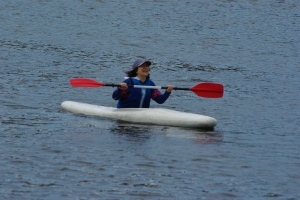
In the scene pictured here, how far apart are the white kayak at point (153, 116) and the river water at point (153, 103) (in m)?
0.15

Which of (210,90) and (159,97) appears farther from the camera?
(210,90)

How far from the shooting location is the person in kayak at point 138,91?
49.2ft

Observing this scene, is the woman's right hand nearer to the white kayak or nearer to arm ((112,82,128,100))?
arm ((112,82,128,100))

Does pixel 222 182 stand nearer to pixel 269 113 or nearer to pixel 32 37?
pixel 269 113

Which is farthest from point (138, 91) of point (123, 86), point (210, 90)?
point (210, 90)

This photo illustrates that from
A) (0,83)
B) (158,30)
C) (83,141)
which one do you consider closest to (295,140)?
(83,141)

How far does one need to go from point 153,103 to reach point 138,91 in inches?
105

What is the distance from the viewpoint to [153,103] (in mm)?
17812

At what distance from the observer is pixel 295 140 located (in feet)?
46.5

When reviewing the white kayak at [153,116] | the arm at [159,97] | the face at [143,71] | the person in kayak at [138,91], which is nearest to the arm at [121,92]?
the person in kayak at [138,91]

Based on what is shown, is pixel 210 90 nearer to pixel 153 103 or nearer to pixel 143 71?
pixel 143 71

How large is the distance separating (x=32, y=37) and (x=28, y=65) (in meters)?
5.35

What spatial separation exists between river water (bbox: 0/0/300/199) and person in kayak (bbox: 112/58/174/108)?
431 mm

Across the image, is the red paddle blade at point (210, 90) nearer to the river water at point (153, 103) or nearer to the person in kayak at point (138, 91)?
the river water at point (153, 103)
